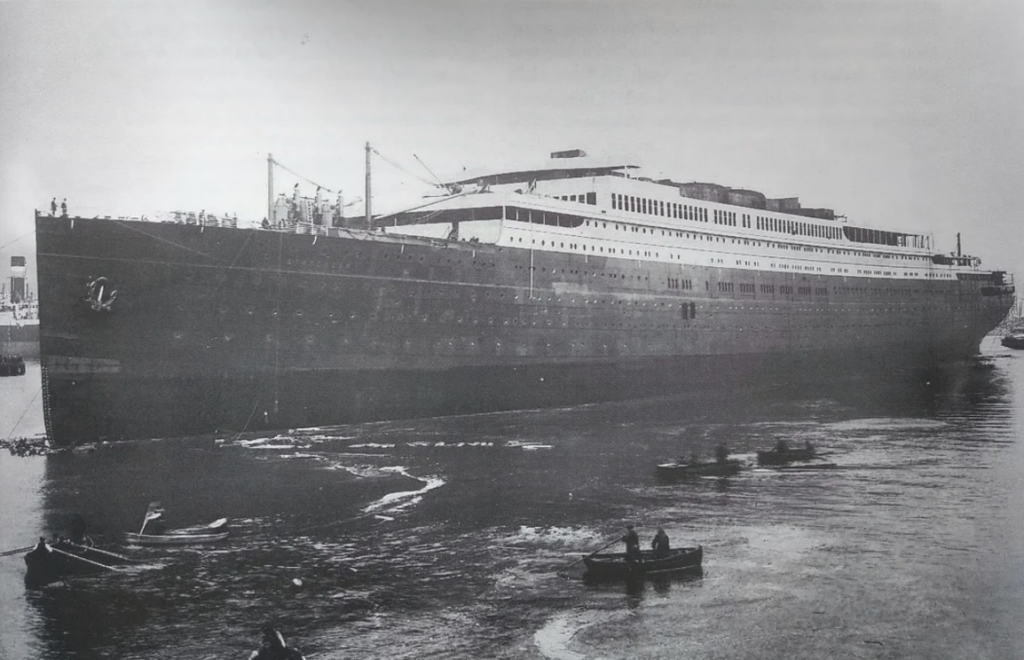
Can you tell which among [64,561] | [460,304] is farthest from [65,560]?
[460,304]

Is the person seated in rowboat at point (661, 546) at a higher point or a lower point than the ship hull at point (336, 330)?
lower

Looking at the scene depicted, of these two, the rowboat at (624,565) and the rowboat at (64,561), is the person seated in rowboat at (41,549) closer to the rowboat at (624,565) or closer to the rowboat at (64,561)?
the rowboat at (64,561)

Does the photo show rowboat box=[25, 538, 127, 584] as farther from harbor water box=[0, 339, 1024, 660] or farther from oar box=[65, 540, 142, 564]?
harbor water box=[0, 339, 1024, 660]

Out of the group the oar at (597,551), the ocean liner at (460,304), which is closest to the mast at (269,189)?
the ocean liner at (460,304)

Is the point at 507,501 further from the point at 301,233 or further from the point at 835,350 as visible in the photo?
the point at 835,350

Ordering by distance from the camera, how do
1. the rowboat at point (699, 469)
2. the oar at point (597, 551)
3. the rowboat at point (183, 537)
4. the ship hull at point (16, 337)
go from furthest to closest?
the ship hull at point (16, 337) < the rowboat at point (699, 469) < the rowboat at point (183, 537) < the oar at point (597, 551)

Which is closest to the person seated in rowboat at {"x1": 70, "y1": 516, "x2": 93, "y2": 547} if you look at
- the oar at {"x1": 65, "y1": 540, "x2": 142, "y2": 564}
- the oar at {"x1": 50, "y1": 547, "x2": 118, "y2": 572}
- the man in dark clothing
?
the man in dark clothing
